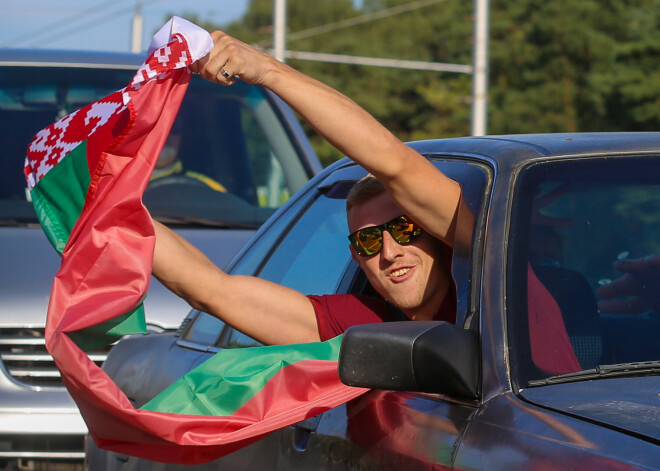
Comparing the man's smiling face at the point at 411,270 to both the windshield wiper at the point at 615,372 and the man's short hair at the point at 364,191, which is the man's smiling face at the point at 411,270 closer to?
the man's short hair at the point at 364,191

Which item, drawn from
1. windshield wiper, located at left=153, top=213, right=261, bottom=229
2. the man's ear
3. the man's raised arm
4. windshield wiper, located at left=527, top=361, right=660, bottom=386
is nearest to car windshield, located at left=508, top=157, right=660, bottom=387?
windshield wiper, located at left=527, top=361, right=660, bottom=386

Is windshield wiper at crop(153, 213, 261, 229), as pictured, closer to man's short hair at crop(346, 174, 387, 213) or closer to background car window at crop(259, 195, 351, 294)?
background car window at crop(259, 195, 351, 294)

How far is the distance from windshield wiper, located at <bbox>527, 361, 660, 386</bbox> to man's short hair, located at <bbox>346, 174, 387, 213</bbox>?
89 cm

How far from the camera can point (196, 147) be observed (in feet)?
22.6

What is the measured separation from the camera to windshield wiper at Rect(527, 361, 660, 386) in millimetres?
2662

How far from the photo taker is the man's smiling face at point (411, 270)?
3312 mm

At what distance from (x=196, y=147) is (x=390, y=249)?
371 centimetres

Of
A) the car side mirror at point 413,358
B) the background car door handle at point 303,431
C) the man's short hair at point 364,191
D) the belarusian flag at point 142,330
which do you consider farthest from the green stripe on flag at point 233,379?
the car side mirror at point 413,358

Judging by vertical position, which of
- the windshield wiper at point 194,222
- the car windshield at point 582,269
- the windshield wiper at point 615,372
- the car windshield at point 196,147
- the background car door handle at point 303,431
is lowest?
the background car door handle at point 303,431

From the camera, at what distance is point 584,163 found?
298 cm

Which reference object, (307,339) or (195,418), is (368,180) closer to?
(307,339)

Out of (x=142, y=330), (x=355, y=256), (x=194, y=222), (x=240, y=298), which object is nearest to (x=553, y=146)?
Result: (x=355, y=256)

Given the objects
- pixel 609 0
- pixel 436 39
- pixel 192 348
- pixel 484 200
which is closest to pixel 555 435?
pixel 484 200

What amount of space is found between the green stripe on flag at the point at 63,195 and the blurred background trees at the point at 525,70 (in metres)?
33.2
